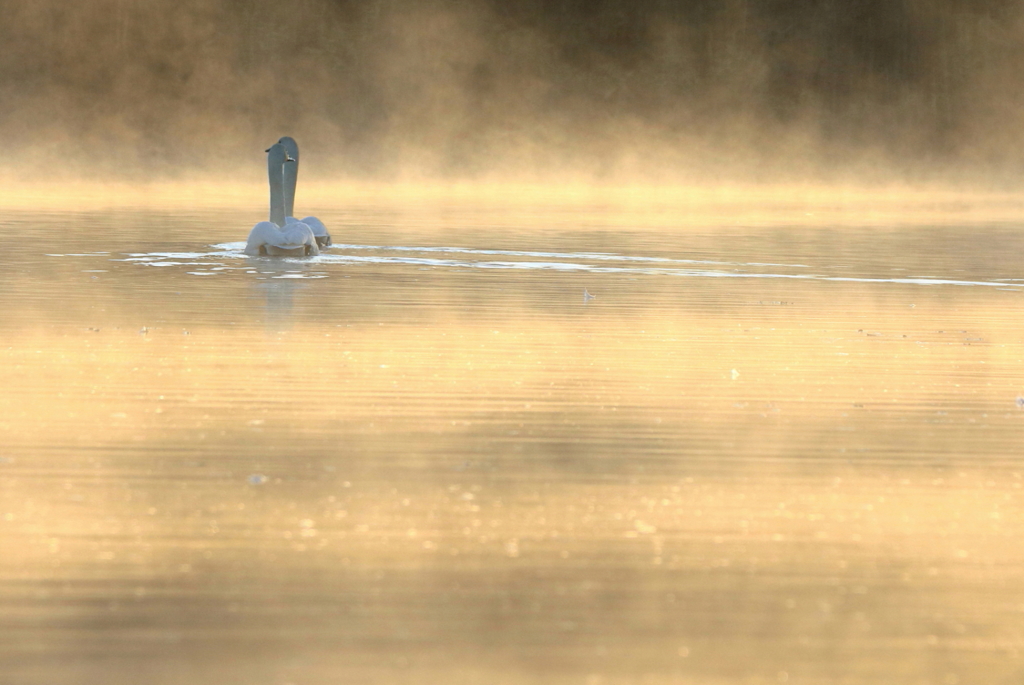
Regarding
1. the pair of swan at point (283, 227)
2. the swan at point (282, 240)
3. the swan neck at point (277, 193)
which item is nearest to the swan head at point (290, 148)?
the pair of swan at point (283, 227)

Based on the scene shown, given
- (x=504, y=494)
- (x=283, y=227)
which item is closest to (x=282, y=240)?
(x=283, y=227)

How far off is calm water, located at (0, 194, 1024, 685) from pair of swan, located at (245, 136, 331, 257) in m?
5.84

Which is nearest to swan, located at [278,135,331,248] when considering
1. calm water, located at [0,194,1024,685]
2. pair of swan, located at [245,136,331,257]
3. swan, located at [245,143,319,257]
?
pair of swan, located at [245,136,331,257]

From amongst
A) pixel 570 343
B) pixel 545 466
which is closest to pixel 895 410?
pixel 545 466

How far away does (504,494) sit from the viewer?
6.92 metres

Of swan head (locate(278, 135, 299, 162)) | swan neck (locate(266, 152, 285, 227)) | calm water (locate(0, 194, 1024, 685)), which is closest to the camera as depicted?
calm water (locate(0, 194, 1024, 685))

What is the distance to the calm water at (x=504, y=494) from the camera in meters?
4.89

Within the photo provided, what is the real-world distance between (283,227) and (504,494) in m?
15.7

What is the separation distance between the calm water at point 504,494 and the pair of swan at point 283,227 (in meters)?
5.84

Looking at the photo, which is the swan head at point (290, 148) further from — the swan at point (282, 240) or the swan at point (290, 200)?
the swan at point (282, 240)

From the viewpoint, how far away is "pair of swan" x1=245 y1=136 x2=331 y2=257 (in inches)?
853

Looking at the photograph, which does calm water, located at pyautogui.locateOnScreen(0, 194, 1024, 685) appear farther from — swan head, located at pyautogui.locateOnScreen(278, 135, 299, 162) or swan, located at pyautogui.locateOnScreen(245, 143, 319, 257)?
swan head, located at pyautogui.locateOnScreen(278, 135, 299, 162)

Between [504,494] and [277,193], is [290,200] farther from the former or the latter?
[504,494]

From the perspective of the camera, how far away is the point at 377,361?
1141cm
